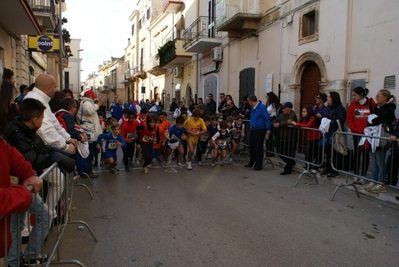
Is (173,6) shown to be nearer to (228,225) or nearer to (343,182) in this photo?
(343,182)

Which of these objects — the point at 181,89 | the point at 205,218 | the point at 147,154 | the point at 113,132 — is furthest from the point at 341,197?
the point at 181,89

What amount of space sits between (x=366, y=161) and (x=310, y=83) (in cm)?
541

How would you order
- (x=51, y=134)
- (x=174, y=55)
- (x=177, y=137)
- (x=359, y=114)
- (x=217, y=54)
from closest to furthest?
(x=51, y=134), (x=359, y=114), (x=177, y=137), (x=217, y=54), (x=174, y=55)

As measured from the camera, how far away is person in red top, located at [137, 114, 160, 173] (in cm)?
853

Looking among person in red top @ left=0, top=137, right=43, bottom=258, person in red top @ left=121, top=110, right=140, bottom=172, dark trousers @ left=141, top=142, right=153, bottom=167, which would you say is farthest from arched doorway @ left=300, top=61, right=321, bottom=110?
person in red top @ left=0, top=137, right=43, bottom=258

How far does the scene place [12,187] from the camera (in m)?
2.10

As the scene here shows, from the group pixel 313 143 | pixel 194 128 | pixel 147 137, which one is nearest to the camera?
pixel 313 143

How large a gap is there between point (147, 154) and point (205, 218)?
12.3 ft

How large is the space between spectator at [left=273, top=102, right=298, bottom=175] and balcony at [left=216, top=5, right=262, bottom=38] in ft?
22.4

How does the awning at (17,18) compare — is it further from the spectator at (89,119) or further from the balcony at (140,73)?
the balcony at (140,73)

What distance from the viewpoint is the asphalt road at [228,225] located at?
3893mm

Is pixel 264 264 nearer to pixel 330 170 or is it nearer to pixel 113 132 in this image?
pixel 330 170

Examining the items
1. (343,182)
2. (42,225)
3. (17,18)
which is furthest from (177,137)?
(17,18)

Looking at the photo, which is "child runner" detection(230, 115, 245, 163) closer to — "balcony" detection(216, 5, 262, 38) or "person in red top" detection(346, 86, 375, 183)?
"person in red top" detection(346, 86, 375, 183)
